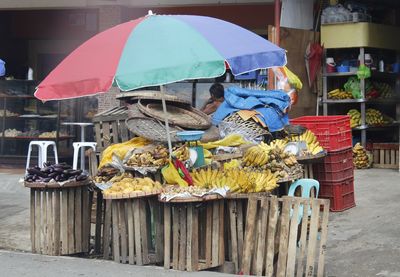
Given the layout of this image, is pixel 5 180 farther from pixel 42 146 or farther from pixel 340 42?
pixel 340 42

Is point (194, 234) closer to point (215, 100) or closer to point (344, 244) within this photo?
point (344, 244)

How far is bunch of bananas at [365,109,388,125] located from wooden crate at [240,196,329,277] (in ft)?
24.7

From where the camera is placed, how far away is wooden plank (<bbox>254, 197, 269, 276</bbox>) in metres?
6.37

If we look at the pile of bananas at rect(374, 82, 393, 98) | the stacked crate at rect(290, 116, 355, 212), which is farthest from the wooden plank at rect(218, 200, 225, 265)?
the pile of bananas at rect(374, 82, 393, 98)

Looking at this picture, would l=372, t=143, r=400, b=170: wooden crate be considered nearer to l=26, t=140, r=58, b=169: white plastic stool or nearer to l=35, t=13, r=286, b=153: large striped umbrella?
l=26, t=140, r=58, b=169: white plastic stool

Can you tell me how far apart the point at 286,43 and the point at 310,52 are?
78 centimetres

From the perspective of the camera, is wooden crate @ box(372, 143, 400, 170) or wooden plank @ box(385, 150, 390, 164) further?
wooden plank @ box(385, 150, 390, 164)

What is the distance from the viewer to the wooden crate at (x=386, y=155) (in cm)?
1329

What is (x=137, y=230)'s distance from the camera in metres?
6.74

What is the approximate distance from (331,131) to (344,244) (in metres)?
2.12

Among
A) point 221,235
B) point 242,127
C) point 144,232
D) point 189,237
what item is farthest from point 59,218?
point 242,127

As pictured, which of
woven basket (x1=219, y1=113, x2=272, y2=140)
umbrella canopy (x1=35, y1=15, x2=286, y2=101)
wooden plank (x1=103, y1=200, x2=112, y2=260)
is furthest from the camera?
woven basket (x1=219, y1=113, x2=272, y2=140)

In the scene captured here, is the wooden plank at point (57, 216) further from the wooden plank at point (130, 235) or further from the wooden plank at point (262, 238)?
the wooden plank at point (262, 238)

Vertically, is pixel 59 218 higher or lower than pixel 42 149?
lower
